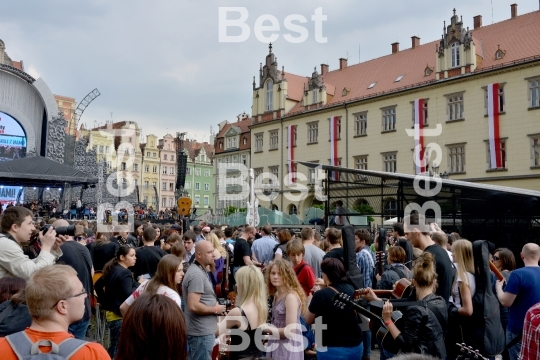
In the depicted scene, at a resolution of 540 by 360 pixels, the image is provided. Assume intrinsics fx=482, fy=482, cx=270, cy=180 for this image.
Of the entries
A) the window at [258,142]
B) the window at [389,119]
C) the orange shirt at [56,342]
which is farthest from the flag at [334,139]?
the orange shirt at [56,342]

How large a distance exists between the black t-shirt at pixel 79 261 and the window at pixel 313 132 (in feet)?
133

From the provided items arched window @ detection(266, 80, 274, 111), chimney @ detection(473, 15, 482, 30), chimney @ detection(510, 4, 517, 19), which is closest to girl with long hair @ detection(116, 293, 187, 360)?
chimney @ detection(510, 4, 517, 19)

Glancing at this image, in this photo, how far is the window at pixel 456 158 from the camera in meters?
34.3

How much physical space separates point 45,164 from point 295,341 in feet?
72.3

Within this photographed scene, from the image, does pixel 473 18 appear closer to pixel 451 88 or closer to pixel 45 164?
pixel 451 88

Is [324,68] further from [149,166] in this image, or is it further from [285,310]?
[285,310]

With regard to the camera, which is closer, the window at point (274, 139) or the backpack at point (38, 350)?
the backpack at point (38, 350)

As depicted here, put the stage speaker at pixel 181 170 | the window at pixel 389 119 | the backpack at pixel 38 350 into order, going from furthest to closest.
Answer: the window at pixel 389 119 < the stage speaker at pixel 181 170 < the backpack at pixel 38 350

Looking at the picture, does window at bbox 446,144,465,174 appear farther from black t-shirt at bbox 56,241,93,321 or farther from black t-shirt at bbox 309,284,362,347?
black t-shirt at bbox 56,241,93,321

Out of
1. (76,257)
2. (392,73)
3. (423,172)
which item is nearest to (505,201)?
(76,257)

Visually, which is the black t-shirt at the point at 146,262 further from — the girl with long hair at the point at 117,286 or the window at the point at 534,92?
the window at the point at 534,92

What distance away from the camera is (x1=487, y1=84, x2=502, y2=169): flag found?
105ft

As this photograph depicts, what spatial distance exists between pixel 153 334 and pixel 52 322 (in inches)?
20.9

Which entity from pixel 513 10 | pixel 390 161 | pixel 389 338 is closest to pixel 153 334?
pixel 389 338
